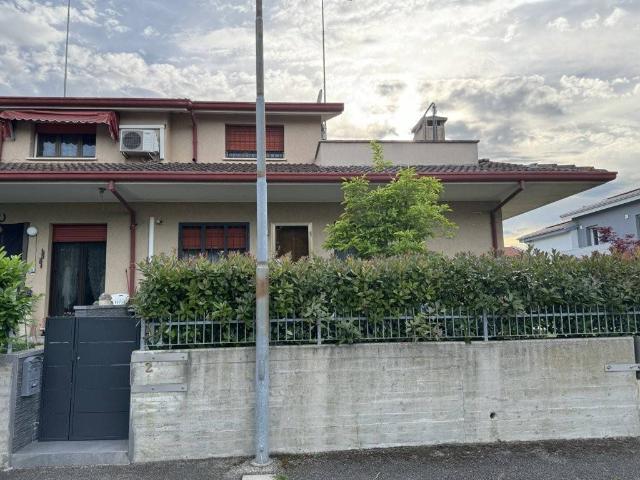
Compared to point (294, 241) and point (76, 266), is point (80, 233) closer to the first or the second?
point (76, 266)

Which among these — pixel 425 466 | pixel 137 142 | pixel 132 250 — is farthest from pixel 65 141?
pixel 425 466

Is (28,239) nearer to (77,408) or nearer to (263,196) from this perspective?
(77,408)

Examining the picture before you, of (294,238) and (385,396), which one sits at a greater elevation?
(294,238)

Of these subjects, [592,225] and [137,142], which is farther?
[592,225]

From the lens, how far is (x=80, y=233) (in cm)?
933

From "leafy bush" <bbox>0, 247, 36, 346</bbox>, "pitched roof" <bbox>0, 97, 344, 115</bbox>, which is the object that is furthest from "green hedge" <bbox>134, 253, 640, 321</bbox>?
"pitched roof" <bbox>0, 97, 344, 115</bbox>

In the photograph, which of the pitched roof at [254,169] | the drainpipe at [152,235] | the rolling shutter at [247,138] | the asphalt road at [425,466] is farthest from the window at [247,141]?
the asphalt road at [425,466]

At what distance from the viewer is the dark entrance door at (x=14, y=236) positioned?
9.09m

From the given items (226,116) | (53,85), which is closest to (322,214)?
(226,116)

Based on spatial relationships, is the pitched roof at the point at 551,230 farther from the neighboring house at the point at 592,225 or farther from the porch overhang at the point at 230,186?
the porch overhang at the point at 230,186

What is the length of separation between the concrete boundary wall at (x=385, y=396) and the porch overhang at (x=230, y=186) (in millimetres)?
4122

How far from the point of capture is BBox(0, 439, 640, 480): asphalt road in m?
3.90

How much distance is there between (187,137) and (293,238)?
14.3 ft

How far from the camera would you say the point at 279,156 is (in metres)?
11.3
